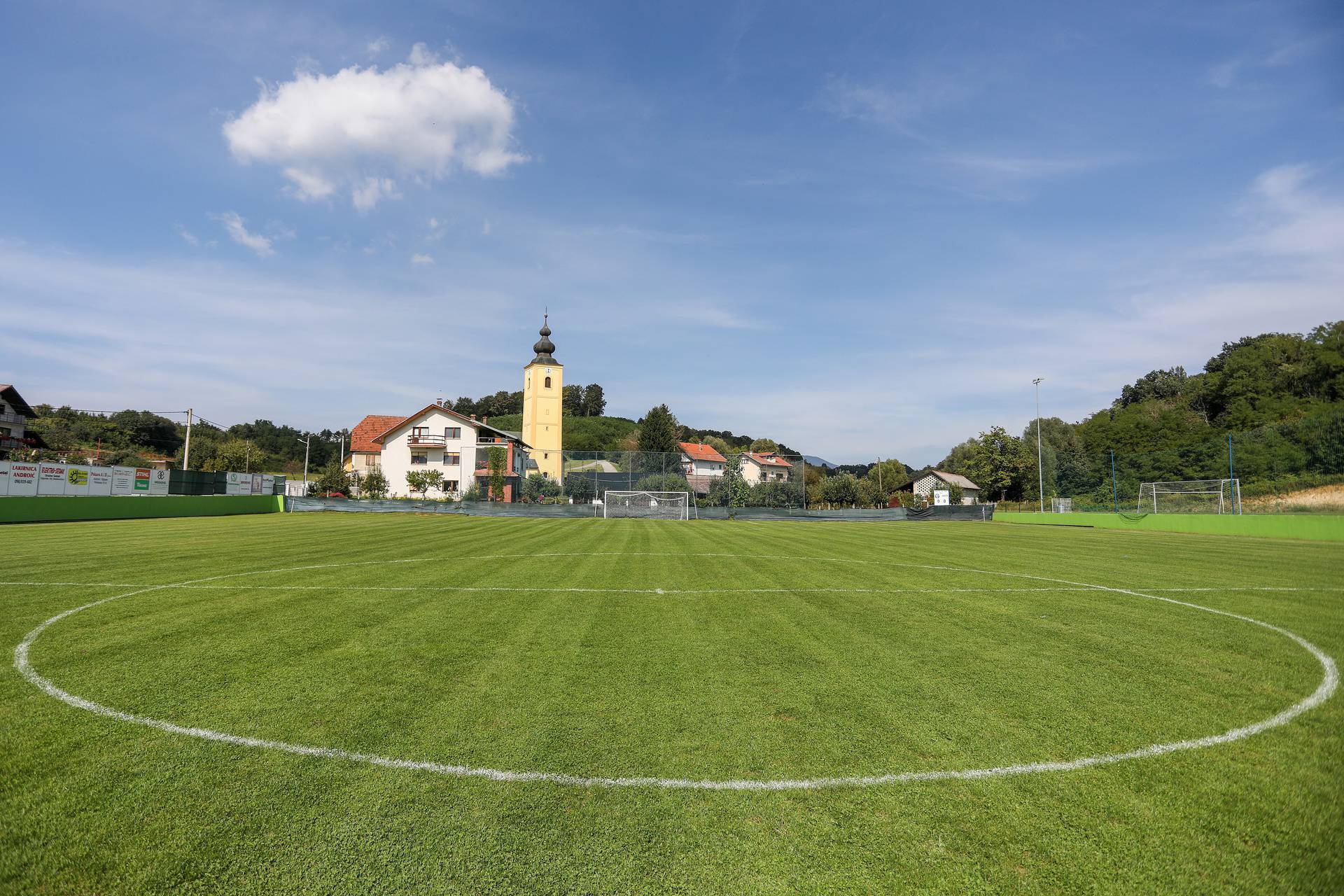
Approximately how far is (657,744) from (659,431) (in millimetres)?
78662

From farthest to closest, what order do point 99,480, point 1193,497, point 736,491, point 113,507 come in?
point 736,491
point 99,480
point 1193,497
point 113,507

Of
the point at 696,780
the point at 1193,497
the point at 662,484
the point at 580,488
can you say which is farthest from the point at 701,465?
the point at 696,780

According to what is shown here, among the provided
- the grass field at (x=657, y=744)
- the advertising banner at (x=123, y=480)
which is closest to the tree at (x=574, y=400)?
the advertising banner at (x=123, y=480)

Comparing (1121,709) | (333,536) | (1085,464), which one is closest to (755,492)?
(1085,464)

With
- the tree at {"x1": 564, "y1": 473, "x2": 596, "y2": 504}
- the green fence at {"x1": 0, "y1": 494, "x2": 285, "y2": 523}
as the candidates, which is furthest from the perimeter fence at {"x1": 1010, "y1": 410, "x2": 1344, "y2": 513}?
the green fence at {"x1": 0, "y1": 494, "x2": 285, "y2": 523}

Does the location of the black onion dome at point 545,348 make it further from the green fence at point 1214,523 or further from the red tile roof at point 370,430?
the green fence at point 1214,523

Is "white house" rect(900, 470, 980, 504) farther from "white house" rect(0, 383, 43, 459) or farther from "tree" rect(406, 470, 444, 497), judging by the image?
"white house" rect(0, 383, 43, 459)

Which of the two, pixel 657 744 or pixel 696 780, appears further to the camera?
pixel 657 744

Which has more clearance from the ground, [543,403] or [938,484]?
[543,403]

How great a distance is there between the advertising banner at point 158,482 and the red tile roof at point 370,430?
27630 millimetres

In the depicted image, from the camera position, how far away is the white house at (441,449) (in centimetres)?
5578

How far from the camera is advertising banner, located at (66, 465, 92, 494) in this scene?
105 feet

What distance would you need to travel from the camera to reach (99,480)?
3428cm

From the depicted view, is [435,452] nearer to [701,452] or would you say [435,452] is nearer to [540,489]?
[540,489]
